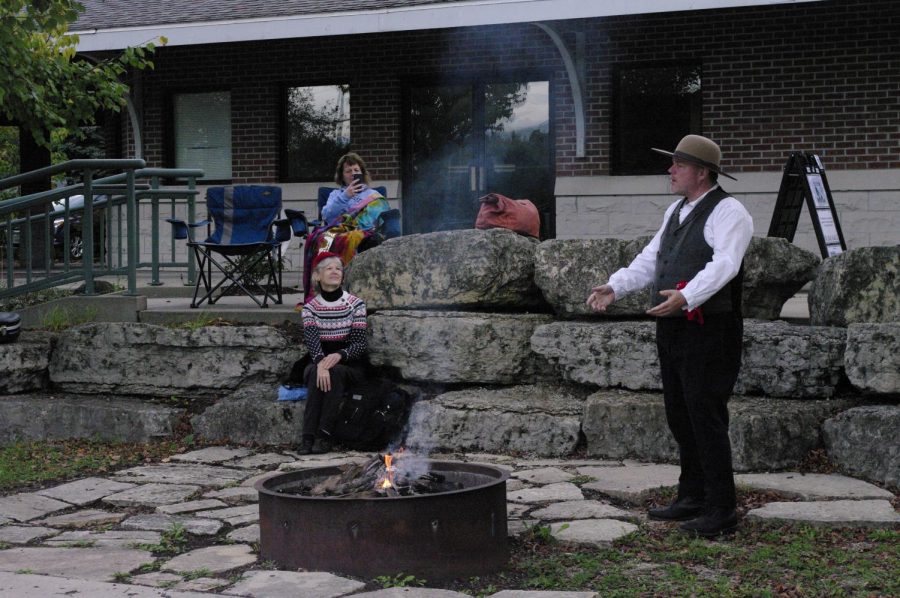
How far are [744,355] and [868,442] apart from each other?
851 mm

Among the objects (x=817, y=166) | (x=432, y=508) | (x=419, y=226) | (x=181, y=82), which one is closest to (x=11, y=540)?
(x=432, y=508)

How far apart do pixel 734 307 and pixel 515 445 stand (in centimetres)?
218

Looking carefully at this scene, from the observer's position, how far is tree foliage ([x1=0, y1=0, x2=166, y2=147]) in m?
7.65

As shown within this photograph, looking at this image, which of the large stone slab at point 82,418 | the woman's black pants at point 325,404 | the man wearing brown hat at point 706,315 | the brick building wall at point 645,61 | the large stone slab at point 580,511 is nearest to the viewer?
the man wearing brown hat at point 706,315

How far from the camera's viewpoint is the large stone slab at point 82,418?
24.3 feet

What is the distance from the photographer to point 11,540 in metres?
5.00

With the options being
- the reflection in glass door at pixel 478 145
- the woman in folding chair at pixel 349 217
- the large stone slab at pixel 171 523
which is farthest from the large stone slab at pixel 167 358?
the reflection in glass door at pixel 478 145

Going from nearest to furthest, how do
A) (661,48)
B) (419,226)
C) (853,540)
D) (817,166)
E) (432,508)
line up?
(432,508) → (853,540) → (817,166) → (661,48) → (419,226)

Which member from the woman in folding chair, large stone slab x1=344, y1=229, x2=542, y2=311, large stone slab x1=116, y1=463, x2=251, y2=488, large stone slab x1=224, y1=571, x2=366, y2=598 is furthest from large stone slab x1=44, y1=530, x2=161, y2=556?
the woman in folding chair

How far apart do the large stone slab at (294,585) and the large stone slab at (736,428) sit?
2581 millimetres

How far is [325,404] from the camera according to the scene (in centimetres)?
675

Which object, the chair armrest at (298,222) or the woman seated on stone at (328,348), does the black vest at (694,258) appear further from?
the chair armrest at (298,222)

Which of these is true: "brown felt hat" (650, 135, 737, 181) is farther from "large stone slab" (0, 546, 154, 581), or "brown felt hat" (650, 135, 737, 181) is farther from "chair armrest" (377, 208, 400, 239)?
"chair armrest" (377, 208, 400, 239)

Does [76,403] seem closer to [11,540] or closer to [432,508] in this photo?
[11,540]
